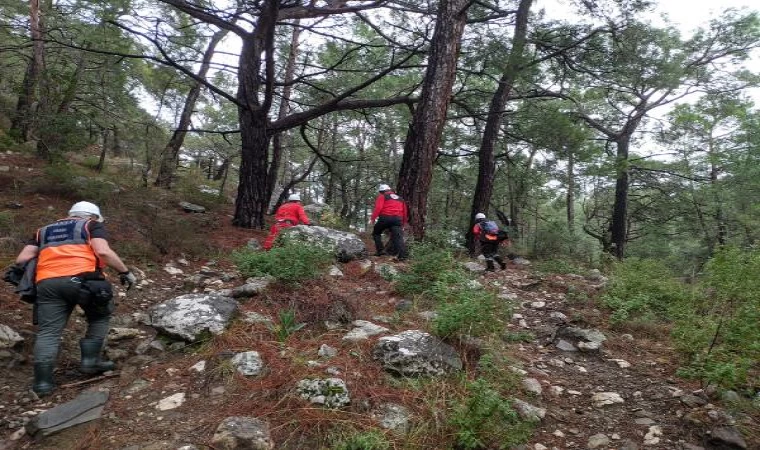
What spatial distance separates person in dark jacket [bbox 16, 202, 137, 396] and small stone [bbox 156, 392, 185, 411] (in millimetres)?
865

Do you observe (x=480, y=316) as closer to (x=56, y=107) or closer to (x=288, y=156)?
(x=56, y=107)

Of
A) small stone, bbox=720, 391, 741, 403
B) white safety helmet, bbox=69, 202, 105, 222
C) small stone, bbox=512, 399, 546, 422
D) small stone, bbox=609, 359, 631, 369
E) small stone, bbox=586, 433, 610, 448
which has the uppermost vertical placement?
white safety helmet, bbox=69, 202, 105, 222

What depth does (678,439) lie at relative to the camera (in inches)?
103

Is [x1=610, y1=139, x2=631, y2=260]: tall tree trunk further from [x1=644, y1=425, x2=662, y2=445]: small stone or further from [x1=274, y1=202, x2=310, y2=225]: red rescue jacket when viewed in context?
[x1=644, y1=425, x2=662, y2=445]: small stone

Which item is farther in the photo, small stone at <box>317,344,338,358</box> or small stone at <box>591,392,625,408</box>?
small stone at <box>317,344,338,358</box>

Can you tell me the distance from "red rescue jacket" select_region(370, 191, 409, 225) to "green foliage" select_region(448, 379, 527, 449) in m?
4.53

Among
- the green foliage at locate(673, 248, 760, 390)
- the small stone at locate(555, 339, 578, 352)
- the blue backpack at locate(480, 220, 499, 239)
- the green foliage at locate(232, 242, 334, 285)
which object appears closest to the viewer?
the green foliage at locate(673, 248, 760, 390)

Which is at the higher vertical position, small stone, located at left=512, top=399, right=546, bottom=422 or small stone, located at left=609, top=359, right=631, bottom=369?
small stone, located at left=609, top=359, right=631, bottom=369

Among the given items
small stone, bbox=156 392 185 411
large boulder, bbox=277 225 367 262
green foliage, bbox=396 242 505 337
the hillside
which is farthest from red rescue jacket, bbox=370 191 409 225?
small stone, bbox=156 392 185 411

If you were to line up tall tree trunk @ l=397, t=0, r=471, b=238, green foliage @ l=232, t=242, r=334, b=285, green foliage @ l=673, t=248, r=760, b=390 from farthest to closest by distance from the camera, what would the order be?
1. tall tree trunk @ l=397, t=0, r=471, b=238
2. green foliage @ l=232, t=242, r=334, b=285
3. green foliage @ l=673, t=248, r=760, b=390

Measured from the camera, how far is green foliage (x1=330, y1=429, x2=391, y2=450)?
2.34 m

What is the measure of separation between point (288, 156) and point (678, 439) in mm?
20008

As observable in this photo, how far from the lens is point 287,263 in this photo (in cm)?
475

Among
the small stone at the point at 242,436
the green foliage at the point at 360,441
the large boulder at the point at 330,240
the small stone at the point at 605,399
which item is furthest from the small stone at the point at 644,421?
the large boulder at the point at 330,240
